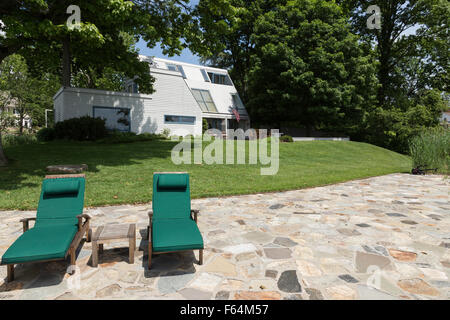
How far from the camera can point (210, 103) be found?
29.6m

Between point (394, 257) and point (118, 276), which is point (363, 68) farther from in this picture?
point (118, 276)

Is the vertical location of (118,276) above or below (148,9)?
below

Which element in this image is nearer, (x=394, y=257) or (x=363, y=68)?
(x=394, y=257)

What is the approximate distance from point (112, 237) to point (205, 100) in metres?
26.5

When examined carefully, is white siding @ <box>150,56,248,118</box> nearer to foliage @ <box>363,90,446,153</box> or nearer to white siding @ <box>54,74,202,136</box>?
white siding @ <box>54,74,202,136</box>

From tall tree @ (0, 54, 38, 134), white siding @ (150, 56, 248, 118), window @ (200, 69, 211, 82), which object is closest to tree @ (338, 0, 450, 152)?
white siding @ (150, 56, 248, 118)

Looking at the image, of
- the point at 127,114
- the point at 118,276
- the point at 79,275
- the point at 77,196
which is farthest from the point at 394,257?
the point at 127,114

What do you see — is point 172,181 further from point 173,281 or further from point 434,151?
point 434,151

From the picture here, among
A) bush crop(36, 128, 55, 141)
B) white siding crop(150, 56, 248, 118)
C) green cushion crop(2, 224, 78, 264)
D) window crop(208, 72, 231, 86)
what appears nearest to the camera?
green cushion crop(2, 224, 78, 264)

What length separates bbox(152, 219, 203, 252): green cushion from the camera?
3.87 m

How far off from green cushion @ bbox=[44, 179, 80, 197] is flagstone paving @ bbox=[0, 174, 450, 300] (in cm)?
105

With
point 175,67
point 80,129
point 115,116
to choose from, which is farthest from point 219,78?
point 80,129

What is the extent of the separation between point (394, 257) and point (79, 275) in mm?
4955

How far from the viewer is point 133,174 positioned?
10516 millimetres
